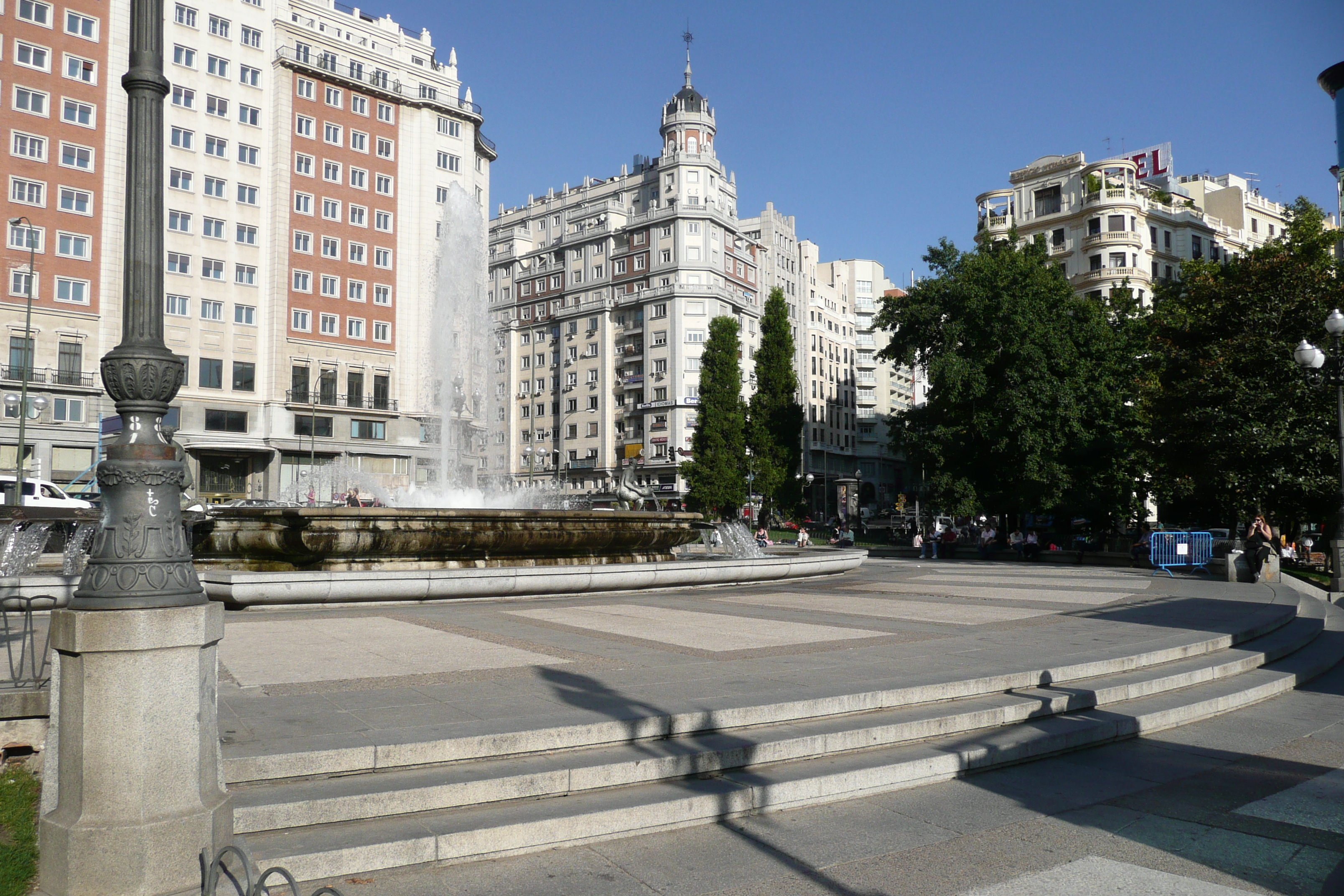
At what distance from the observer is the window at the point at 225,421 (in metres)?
50.3

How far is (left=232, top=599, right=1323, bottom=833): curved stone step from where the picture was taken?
176 inches

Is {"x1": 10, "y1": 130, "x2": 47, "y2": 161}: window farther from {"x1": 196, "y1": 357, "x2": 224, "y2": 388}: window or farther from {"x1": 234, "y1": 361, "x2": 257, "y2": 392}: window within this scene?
{"x1": 234, "y1": 361, "x2": 257, "y2": 392}: window

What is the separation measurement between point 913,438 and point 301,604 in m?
28.9

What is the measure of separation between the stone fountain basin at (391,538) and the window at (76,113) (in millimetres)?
43007

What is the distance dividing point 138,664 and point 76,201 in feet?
175

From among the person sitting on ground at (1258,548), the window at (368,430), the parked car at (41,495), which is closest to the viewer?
the person sitting on ground at (1258,548)

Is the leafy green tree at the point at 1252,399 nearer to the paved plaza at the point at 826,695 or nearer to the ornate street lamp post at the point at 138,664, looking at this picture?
the paved plaza at the point at 826,695

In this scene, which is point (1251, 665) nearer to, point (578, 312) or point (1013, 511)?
point (1013, 511)

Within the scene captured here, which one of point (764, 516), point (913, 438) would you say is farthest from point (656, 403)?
point (913, 438)

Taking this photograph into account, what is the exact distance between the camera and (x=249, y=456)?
172 feet

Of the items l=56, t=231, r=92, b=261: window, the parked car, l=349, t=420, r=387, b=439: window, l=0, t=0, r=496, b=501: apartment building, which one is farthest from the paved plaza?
l=349, t=420, r=387, b=439: window

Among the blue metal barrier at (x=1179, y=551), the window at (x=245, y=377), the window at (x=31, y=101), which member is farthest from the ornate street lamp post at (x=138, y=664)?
the window at (x=31, y=101)

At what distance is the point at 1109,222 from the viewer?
6406 centimetres

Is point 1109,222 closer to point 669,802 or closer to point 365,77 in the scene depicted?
point 365,77
